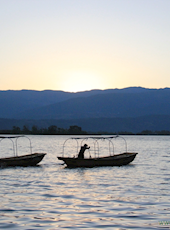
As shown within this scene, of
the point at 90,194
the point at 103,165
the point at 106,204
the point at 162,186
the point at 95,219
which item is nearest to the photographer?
the point at 95,219

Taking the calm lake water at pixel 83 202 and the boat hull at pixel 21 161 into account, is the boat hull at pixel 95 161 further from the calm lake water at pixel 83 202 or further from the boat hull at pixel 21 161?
the calm lake water at pixel 83 202

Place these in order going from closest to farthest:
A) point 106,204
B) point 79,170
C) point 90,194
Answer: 1. point 106,204
2. point 90,194
3. point 79,170

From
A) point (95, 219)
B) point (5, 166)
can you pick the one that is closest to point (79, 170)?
point (5, 166)

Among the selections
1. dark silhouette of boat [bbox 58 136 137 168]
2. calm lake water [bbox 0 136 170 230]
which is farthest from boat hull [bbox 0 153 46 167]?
calm lake water [bbox 0 136 170 230]

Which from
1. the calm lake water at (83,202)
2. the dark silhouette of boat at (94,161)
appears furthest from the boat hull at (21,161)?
the calm lake water at (83,202)

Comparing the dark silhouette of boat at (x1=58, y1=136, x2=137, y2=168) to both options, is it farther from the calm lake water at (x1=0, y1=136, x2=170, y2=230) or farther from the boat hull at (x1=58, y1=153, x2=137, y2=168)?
the calm lake water at (x1=0, y1=136, x2=170, y2=230)

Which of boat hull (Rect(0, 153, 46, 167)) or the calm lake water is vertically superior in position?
boat hull (Rect(0, 153, 46, 167))

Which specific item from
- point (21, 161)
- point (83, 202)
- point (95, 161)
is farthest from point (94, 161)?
point (83, 202)

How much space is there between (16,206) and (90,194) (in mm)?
5348

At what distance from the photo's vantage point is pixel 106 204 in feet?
61.7

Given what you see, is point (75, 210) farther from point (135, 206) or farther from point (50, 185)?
point (50, 185)

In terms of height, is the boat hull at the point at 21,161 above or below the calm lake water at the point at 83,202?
above

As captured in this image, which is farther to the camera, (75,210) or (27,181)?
(27,181)

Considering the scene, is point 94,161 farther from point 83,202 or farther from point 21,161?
point 83,202
